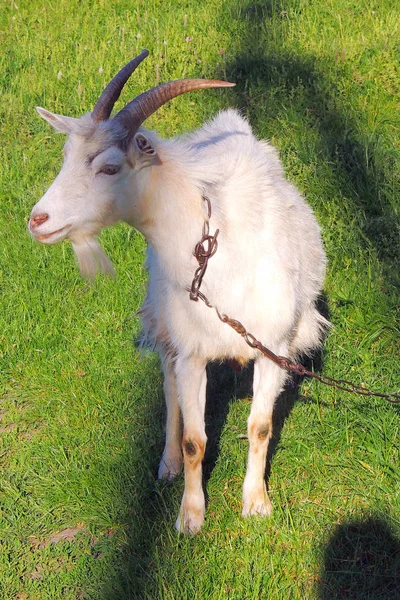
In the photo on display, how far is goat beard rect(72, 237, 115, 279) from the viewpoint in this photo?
3.26 metres

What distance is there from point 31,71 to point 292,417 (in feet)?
15.1

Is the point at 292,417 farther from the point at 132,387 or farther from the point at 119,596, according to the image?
the point at 119,596

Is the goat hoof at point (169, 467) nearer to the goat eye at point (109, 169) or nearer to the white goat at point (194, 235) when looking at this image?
the white goat at point (194, 235)

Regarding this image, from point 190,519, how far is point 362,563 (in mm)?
746

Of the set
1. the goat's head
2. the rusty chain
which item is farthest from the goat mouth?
the rusty chain

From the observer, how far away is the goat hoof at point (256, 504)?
359cm

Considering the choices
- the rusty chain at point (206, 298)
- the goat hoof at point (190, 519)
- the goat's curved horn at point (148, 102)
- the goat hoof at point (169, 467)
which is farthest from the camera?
the goat hoof at point (169, 467)

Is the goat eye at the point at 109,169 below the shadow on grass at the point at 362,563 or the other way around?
the other way around

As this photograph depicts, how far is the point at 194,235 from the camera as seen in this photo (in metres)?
3.24

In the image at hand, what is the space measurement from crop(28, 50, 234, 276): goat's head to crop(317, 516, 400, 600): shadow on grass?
1566 millimetres

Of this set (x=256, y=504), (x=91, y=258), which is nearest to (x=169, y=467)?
(x=256, y=504)

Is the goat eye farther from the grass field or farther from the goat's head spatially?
the grass field

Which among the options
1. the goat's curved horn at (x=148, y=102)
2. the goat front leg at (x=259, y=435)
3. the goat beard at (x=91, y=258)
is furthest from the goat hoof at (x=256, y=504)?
the goat's curved horn at (x=148, y=102)

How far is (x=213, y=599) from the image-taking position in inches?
124
